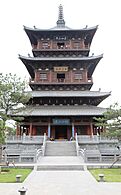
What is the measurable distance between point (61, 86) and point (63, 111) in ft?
18.4

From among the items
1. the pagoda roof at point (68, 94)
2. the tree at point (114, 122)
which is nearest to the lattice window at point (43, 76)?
Result: the pagoda roof at point (68, 94)

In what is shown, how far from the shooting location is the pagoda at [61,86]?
112 ft

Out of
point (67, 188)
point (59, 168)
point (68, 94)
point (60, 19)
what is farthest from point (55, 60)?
point (67, 188)

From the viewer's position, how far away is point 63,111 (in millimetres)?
33344

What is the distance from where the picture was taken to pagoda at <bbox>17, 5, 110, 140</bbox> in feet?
112

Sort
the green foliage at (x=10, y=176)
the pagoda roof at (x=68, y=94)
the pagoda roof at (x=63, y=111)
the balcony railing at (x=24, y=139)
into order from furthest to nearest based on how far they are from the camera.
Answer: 1. the pagoda roof at (x=68, y=94)
2. the pagoda roof at (x=63, y=111)
3. the balcony railing at (x=24, y=139)
4. the green foliage at (x=10, y=176)

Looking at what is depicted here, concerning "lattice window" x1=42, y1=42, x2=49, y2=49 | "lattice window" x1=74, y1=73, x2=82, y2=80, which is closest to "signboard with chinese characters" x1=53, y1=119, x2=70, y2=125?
"lattice window" x1=74, y1=73, x2=82, y2=80

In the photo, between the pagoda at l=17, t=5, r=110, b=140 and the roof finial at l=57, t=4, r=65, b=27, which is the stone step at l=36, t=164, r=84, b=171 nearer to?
the pagoda at l=17, t=5, r=110, b=140

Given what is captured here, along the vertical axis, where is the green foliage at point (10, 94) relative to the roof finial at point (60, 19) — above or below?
below

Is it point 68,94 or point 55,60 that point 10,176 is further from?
point 55,60

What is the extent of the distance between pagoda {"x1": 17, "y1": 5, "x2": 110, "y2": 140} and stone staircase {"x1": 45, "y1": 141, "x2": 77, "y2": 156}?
12.1 ft

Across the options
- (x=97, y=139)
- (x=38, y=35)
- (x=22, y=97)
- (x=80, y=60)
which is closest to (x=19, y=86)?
(x=22, y=97)

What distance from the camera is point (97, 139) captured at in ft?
98.8

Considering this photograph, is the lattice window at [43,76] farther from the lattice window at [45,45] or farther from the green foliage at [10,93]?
the green foliage at [10,93]
